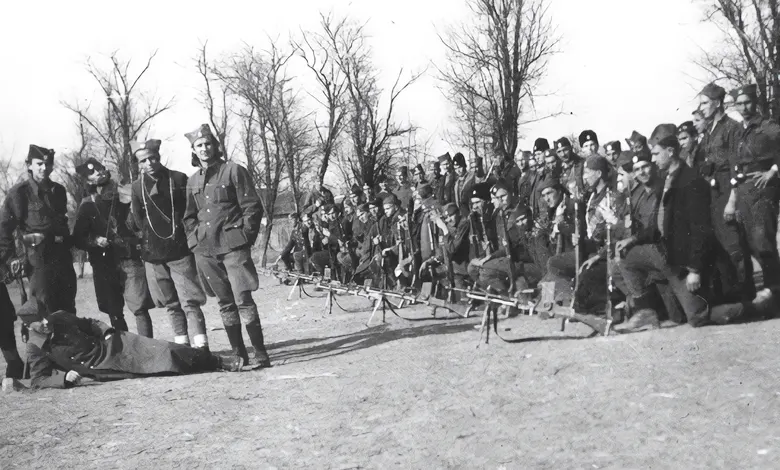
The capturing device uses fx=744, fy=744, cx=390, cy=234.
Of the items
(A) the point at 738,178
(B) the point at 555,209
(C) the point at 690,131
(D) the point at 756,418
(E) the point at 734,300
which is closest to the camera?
(D) the point at 756,418

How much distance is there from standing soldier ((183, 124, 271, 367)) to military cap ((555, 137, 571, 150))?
4388 millimetres

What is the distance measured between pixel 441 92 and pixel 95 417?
1831 cm

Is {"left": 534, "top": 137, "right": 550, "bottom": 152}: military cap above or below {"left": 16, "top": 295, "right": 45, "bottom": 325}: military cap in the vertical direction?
above

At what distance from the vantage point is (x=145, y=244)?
734 centimetres

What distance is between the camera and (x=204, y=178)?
678 cm

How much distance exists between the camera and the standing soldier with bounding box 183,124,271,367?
6.54 meters

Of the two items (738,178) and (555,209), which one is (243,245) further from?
(738,178)

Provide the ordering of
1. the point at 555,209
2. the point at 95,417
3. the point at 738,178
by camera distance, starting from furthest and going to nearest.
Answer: the point at 555,209, the point at 738,178, the point at 95,417

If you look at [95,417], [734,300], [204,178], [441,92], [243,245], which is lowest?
[95,417]

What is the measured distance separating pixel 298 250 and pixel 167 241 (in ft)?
28.8

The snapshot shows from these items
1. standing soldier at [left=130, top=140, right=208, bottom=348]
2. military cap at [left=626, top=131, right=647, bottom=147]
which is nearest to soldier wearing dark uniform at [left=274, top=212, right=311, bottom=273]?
standing soldier at [left=130, top=140, right=208, bottom=348]

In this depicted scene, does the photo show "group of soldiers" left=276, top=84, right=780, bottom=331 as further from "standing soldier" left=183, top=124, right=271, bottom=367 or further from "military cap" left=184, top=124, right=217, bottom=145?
"military cap" left=184, top=124, right=217, bottom=145

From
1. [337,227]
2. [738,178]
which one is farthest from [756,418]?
[337,227]

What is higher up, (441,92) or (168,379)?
(441,92)
